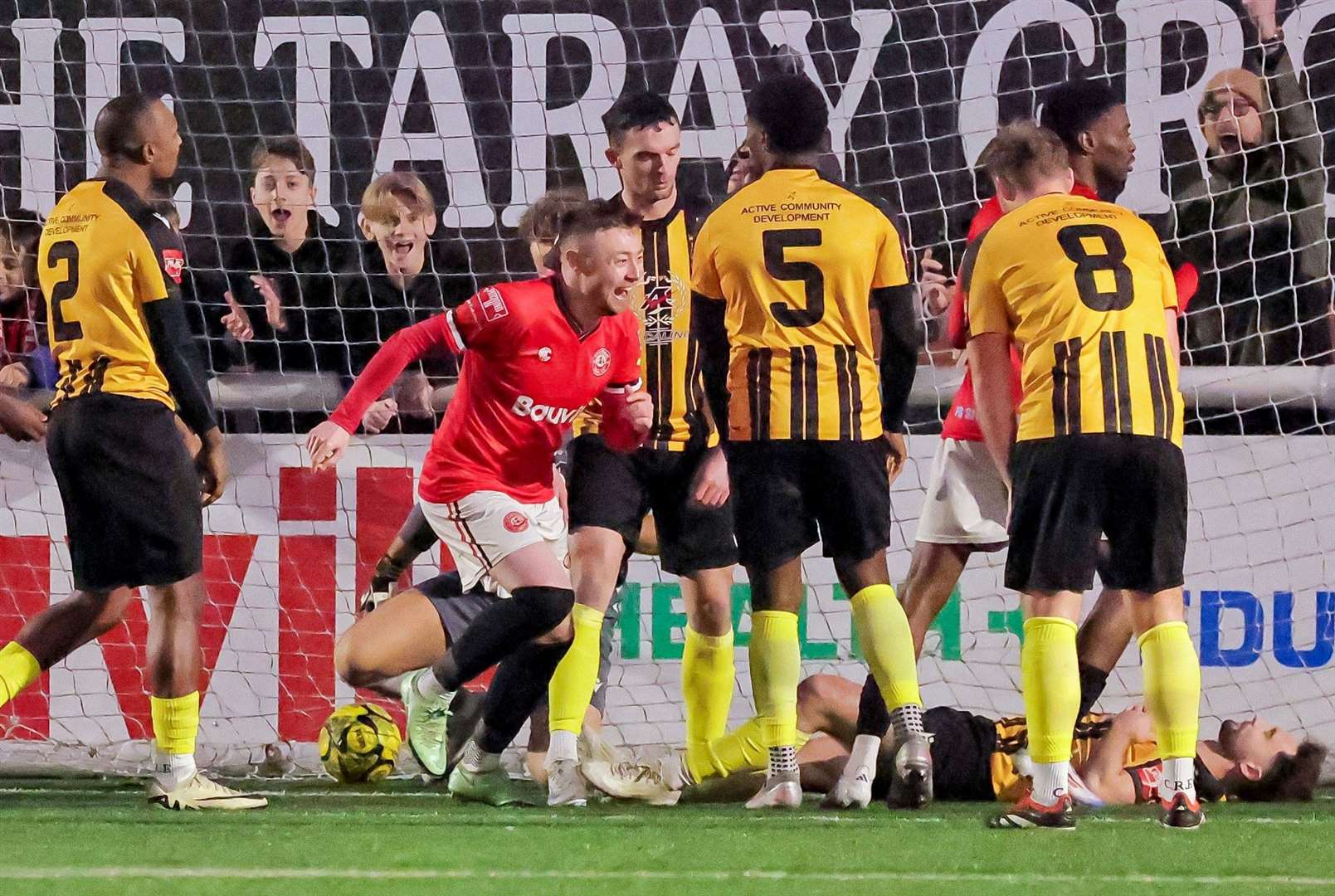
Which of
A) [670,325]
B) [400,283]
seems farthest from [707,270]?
[400,283]

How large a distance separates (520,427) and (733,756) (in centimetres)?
104

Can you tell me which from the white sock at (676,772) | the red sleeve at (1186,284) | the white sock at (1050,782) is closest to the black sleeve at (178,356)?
the white sock at (676,772)

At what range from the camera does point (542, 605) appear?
174 inches

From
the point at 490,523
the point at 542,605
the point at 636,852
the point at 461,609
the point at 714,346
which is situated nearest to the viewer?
the point at 636,852

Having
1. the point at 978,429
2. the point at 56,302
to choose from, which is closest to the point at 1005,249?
the point at 978,429

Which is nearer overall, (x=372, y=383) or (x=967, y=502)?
(x=372, y=383)

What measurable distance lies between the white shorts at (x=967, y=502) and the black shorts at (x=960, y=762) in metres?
0.54

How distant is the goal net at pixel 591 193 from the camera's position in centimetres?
573

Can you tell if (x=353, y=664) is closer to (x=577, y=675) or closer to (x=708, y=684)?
(x=577, y=675)

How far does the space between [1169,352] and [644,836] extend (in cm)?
163

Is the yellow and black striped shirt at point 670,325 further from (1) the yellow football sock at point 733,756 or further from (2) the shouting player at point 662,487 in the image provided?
(1) the yellow football sock at point 733,756

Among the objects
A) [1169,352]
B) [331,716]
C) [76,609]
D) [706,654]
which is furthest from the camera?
[331,716]

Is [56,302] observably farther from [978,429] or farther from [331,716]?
[978,429]

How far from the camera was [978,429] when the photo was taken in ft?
16.6
